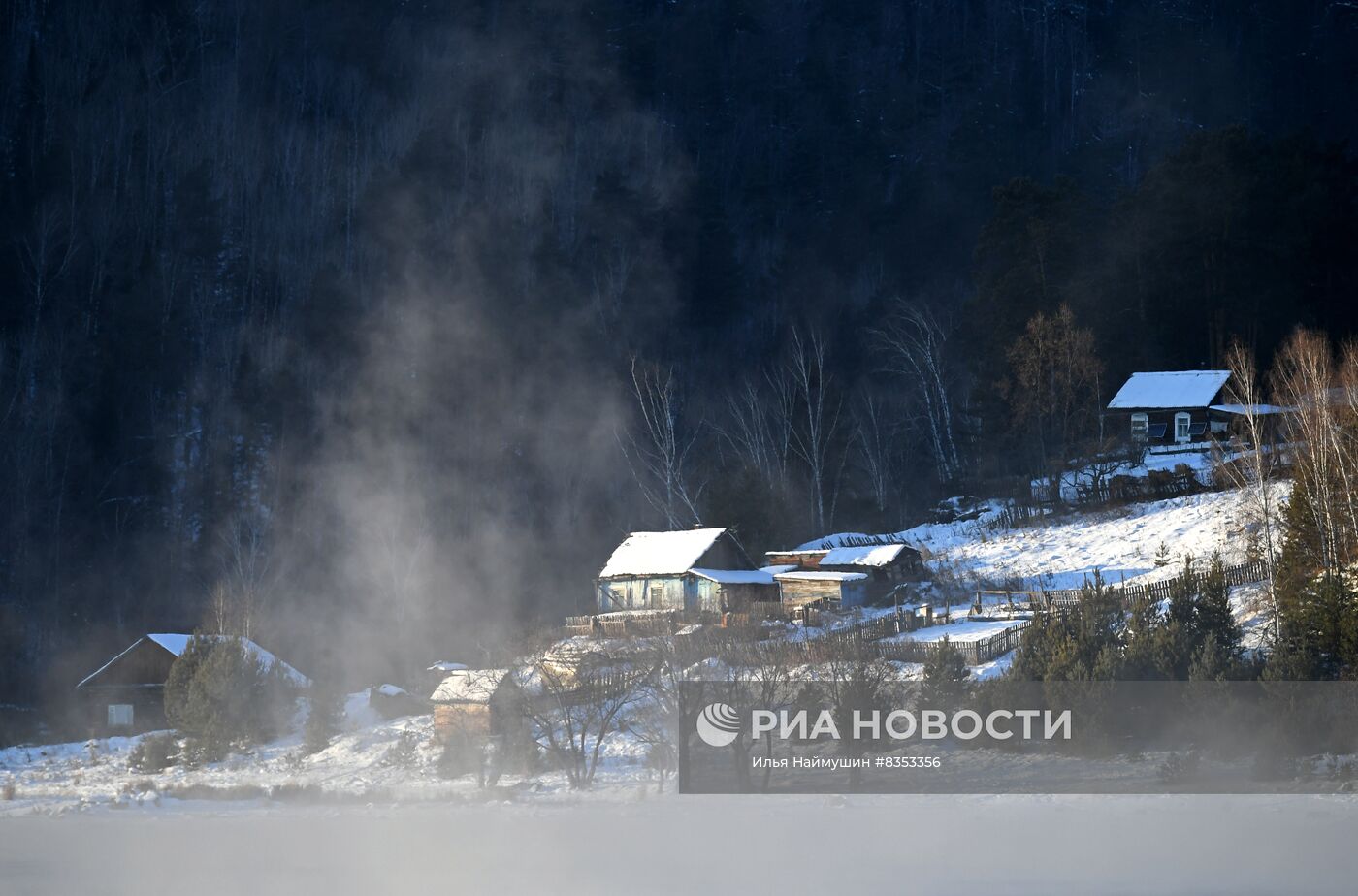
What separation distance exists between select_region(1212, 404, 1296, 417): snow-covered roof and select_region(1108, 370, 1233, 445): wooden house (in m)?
0.05

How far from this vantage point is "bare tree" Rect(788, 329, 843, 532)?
5416 cm

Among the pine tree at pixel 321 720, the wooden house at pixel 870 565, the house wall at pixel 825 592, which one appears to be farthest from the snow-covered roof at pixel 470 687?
the wooden house at pixel 870 565

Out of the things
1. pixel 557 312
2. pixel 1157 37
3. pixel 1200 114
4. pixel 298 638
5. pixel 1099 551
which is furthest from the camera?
pixel 1157 37

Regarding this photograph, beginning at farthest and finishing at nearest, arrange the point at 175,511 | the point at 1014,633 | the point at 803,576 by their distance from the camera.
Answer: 1. the point at 175,511
2. the point at 803,576
3. the point at 1014,633

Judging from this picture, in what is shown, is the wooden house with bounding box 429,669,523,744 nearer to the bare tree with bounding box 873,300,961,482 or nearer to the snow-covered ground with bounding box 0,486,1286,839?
the snow-covered ground with bounding box 0,486,1286,839

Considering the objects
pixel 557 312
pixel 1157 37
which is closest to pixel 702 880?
pixel 557 312

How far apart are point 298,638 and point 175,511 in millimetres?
18489

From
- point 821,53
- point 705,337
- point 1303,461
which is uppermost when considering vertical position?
point 821,53

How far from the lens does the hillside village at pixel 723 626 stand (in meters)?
27.9

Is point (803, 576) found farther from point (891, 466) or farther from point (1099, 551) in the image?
point (891, 466)

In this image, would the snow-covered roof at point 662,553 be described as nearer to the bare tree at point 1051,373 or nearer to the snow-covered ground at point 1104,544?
the snow-covered ground at point 1104,544

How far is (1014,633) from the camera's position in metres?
30.1

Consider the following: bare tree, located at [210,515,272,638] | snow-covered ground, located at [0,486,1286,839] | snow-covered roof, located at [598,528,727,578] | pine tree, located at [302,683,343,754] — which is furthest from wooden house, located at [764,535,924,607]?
bare tree, located at [210,515,272,638]

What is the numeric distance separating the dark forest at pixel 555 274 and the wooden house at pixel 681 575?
12.3 feet
